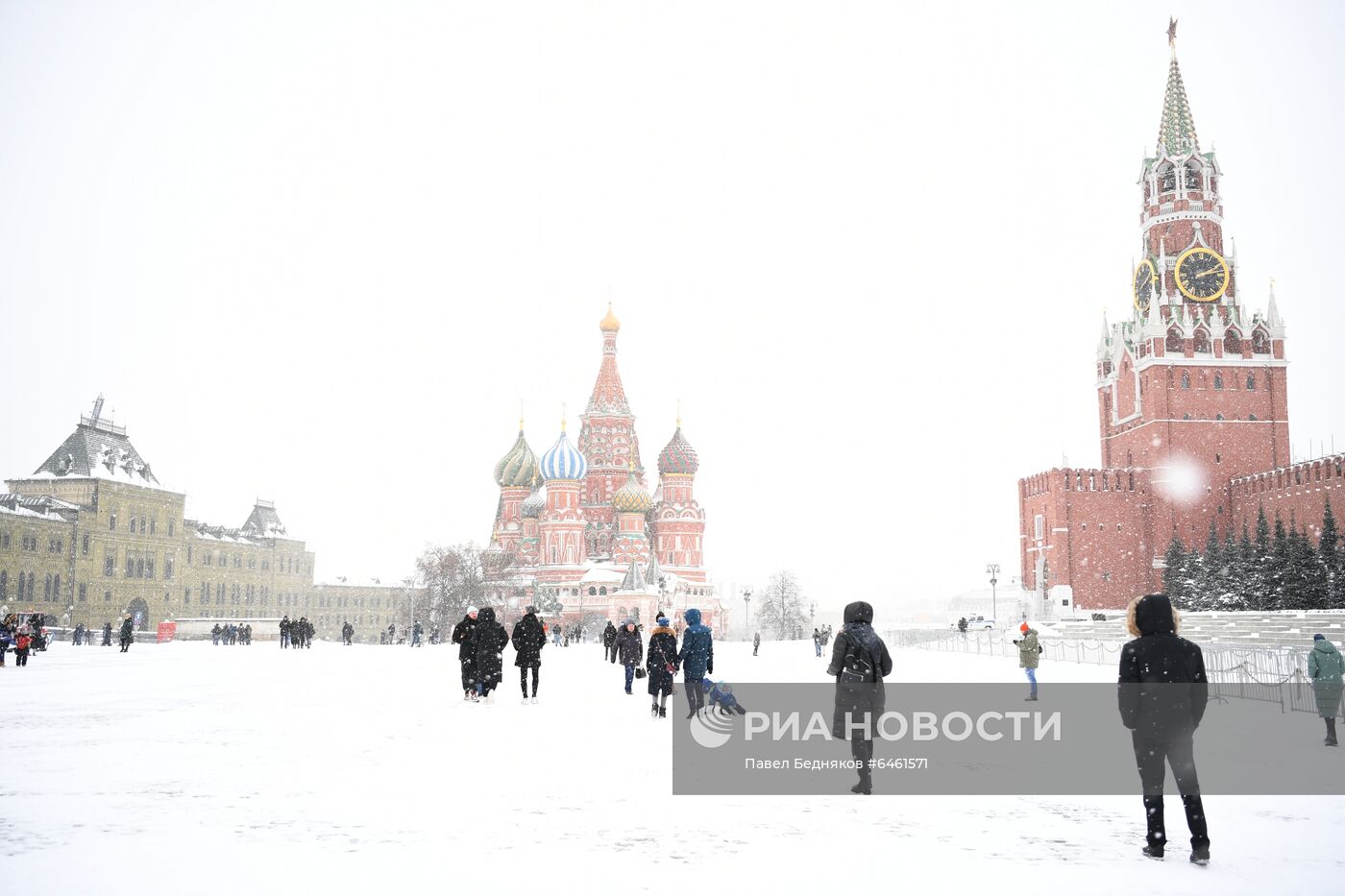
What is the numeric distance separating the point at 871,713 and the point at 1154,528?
57523 mm

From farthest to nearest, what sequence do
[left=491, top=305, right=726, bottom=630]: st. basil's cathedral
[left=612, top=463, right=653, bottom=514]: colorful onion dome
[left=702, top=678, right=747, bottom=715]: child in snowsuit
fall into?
1. [left=612, top=463, right=653, bottom=514]: colorful onion dome
2. [left=491, top=305, right=726, bottom=630]: st. basil's cathedral
3. [left=702, top=678, right=747, bottom=715]: child in snowsuit

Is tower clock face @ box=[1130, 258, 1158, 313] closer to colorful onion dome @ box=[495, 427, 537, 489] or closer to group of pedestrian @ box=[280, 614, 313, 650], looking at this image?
colorful onion dome @ box=[495, 427, 537, 489]

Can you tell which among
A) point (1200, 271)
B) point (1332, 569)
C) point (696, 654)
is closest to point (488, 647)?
point (696, 654)

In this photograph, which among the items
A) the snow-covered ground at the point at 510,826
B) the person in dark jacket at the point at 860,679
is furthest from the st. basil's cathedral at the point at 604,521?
the person in dark jacket at the point at 860,679

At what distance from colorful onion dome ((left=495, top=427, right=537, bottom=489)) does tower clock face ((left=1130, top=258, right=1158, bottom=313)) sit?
1790 inches

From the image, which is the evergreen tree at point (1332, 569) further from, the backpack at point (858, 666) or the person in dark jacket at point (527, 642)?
the backpack at point (858, 666)

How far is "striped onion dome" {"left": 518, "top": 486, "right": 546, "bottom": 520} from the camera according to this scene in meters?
81.1

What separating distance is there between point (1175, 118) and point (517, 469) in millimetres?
51995

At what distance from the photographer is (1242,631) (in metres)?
34.2

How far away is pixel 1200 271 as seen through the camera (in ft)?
205

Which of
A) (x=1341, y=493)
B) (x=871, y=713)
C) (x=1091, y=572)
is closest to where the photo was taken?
(x=871, y=713)

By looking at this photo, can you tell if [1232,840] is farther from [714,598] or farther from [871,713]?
[714,598]

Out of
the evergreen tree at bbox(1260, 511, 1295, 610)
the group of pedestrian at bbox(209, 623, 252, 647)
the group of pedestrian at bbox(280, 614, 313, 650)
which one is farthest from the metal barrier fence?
the group of pedestrian at bbox(209, 623, 252, 647)

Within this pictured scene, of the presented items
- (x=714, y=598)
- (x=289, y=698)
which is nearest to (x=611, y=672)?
(x=289, y=698)
